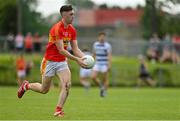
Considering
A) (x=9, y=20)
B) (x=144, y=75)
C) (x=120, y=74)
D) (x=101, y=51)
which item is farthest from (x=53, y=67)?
(x=9, y=20)

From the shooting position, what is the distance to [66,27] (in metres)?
16.9

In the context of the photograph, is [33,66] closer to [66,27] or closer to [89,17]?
[66,27]

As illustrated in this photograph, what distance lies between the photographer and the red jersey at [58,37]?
16.8m

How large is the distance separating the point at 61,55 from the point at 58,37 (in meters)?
0.54

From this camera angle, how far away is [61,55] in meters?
17.1

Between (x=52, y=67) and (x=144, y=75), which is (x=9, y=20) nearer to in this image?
(x=144, y=75)

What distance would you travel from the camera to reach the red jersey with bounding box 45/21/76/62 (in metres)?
16.8

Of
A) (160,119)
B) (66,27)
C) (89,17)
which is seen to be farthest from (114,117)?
(89,17)

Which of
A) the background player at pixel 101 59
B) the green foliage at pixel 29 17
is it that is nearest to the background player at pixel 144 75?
the background player at pixel 101 59

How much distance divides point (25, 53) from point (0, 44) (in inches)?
68.1

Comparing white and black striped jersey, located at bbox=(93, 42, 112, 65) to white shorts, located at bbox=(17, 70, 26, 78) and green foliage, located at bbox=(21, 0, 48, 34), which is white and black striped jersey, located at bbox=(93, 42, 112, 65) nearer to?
white shorts, located at bbox=(17, 70, 26, 78)

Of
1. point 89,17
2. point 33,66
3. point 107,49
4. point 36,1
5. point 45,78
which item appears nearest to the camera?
point 45,78

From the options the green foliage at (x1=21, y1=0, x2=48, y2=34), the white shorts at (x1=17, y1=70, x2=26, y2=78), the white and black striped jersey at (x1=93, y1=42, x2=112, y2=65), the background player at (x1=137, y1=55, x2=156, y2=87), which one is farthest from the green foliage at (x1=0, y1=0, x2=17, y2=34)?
the white and black striped jersey at (x1=93, y1=42, x2=112, y2=65)

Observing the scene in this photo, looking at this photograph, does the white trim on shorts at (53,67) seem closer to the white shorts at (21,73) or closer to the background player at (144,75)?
the background player at (144,75)
